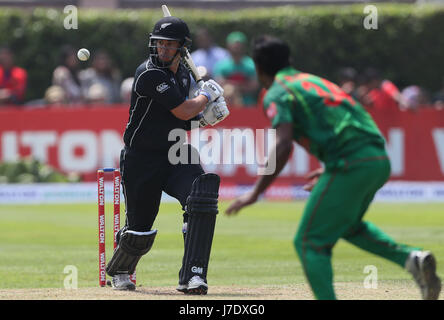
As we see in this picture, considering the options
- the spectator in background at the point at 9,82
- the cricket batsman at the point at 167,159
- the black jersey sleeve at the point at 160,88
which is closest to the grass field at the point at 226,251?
the cricket batsman at the point at 167,159

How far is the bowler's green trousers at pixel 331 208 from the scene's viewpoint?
23.0ft

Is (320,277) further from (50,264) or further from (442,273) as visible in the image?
(50,264)

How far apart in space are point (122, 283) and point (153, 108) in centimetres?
159

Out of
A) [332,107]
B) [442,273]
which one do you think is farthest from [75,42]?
[332,107]

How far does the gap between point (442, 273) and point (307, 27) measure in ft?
51.3

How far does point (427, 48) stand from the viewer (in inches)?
1032

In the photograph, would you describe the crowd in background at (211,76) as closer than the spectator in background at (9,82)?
Yes

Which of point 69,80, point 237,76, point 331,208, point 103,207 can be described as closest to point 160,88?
point 103,207

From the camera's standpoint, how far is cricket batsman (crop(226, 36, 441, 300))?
23.1 feet

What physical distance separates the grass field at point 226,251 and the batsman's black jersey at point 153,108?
4.24 feet

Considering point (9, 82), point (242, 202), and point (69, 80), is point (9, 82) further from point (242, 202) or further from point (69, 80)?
point (242, 202)

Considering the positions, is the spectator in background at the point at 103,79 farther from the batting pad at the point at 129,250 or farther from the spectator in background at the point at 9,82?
the batting pad at the point at 129,250

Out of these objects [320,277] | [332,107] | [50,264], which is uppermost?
[332,107]

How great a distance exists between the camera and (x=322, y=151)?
7215 millimetres
